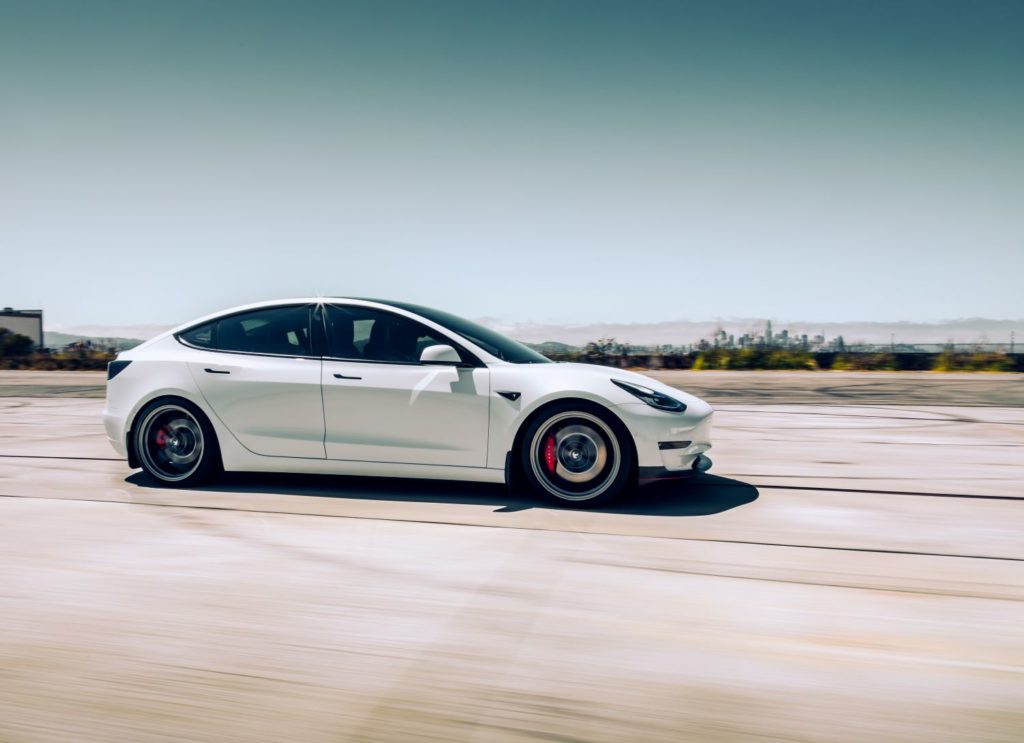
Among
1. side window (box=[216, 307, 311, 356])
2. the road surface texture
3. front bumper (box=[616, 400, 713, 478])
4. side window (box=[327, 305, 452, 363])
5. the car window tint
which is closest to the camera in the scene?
the road surface texture

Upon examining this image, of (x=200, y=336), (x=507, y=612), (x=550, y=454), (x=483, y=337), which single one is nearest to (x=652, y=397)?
(x=550, y=454)

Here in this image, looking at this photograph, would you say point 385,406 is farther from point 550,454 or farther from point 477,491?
point 550,454

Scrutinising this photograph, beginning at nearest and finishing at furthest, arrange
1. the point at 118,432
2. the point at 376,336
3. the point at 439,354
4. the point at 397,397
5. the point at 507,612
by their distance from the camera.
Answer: the point at 507,612 → the point at 439,354 → the point at 397,397 → the point at 376,336 → the point at 118,432

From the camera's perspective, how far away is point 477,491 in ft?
20.1

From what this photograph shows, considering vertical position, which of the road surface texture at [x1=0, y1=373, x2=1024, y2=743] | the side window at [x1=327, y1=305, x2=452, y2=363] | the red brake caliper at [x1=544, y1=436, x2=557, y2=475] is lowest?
the road surface texture at [x1=0, y1=373, x2=1024, y2=743]

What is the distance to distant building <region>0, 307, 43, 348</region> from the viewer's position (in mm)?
59344

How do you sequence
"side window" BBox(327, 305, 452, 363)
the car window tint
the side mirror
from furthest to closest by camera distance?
the car window tint → "side window" BBox(327, 305, 452, 363) → the side mirror

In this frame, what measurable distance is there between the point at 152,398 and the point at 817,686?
5.20 metres

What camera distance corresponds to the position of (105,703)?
2.59 meters

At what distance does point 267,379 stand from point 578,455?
2.34 meters

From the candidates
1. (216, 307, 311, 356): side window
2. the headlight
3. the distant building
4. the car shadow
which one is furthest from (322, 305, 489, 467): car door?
the distant building

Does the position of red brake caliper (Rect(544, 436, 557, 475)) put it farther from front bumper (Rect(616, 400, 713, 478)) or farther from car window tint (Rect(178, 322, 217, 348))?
car window tint (Rect(178, 322, 217, 348))

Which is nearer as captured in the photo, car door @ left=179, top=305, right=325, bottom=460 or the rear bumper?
car door @ left=179, top=305, right=325, bottom=460

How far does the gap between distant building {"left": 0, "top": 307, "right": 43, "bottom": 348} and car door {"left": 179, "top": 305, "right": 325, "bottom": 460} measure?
60.2 meters
